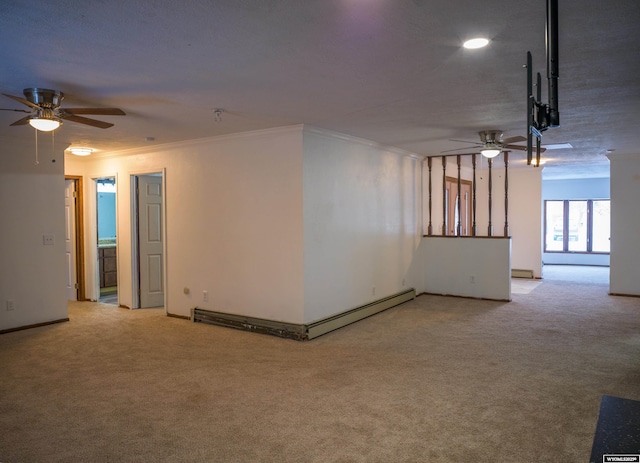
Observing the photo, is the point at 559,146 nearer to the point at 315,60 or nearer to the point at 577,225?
the point at 315,60

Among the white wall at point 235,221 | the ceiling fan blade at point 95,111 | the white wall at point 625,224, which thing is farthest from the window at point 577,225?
the ceiling fan blade at point 95,111

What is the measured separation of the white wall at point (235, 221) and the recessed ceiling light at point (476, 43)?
2.65 metres

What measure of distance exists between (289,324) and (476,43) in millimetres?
3538

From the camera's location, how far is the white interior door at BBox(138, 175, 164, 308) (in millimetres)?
6828

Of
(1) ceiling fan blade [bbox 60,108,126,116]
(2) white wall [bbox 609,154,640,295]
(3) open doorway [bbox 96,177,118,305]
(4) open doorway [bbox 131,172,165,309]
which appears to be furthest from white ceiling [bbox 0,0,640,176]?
(3) open doorway [bbox 96,177,118,305]

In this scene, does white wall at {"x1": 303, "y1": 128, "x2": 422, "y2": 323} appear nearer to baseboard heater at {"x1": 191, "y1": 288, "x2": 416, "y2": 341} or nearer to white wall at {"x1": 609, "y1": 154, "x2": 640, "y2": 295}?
baseboard heater at {"x1": 191, "y1": 288, "x2": 416, "y2": 341}

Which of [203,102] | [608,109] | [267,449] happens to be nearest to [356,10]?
[203,102]

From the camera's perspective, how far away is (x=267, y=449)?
2732 millimetres

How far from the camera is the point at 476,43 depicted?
2.72 metres

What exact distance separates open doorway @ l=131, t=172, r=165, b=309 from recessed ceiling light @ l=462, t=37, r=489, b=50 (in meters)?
5.08

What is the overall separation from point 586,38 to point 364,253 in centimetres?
402

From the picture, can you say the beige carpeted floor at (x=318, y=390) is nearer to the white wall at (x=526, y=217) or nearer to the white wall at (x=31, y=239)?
the white wall at (x=31, y=239)


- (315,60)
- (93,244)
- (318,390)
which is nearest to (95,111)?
(315,60)

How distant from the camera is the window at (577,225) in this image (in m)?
12.6
